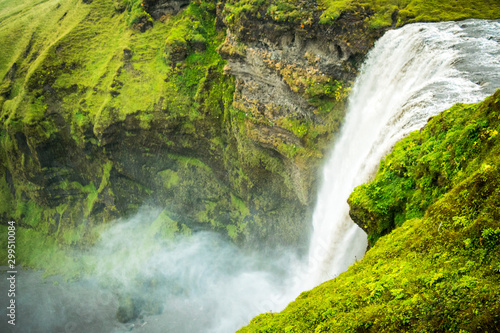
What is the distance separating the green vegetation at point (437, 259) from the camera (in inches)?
172

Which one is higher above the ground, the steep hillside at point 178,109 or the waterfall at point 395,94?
the steep hillside at point 178,109

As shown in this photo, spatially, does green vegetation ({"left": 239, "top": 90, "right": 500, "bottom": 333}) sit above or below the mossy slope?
below

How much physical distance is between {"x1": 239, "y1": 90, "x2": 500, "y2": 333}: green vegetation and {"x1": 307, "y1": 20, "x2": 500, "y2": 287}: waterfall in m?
2.98

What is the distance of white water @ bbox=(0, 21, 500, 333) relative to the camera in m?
11.5

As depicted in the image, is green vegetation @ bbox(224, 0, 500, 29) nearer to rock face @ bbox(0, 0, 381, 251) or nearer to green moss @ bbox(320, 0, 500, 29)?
green moss @ bbox(320, 0, 500, 29)

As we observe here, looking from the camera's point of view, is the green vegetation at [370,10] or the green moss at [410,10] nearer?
the green moss at [410,10]

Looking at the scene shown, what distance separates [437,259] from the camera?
17.0 feet

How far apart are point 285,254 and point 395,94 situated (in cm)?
1516

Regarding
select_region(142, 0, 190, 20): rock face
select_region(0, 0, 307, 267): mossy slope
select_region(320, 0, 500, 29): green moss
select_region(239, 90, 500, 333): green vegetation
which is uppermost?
select_region(142, 0, 190, 20): rock face

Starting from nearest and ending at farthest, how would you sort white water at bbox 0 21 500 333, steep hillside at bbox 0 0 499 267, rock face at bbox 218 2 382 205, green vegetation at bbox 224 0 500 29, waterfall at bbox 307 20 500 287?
waterfall at bbox 307 20 500 287, white water at bbox 0 21 500 333, green vegetation at bbox 224 0 500 29, rock face at bbox 218 2 382 205, steep hillside at bbox 0 0 499 267

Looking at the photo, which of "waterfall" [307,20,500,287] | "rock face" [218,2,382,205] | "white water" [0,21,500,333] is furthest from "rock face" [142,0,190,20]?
"waterfall" [307,20,500,287]

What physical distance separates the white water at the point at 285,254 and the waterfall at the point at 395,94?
0.04 metres

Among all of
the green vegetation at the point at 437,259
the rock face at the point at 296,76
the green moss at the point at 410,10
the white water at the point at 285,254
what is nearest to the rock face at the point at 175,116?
the rock face at the point at 296,76

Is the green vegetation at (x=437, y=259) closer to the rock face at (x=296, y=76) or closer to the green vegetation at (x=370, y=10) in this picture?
the green vegetation at (x=370, y=10)
